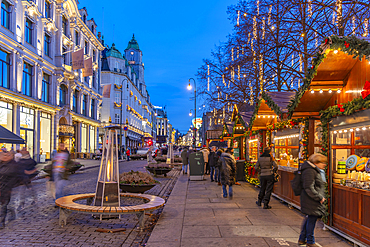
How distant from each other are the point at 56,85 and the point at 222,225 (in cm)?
2995

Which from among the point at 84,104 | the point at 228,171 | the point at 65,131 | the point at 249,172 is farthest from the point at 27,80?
the point at 228,171

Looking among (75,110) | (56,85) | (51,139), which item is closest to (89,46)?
(75,110)

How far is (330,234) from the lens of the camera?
6.29m

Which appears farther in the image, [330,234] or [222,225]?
[222,225]

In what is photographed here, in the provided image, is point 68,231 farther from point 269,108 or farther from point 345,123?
point 269,108

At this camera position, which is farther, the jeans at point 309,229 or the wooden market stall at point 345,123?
the wooden market stall at point 345,123

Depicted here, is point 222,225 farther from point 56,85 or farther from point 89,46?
point 89,46

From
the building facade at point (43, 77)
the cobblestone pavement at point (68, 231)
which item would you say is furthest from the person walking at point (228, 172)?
the building facade at point (43, 77)

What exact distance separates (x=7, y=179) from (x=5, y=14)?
68.0ft

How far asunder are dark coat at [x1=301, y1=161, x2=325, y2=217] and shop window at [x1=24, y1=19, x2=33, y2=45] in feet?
90.9

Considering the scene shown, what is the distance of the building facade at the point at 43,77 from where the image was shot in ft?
76.8

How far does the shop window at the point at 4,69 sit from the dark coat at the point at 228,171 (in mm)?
19720

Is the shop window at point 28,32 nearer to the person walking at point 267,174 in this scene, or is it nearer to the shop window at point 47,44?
the shop window at point 47,44

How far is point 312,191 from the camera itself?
16.7 ft
